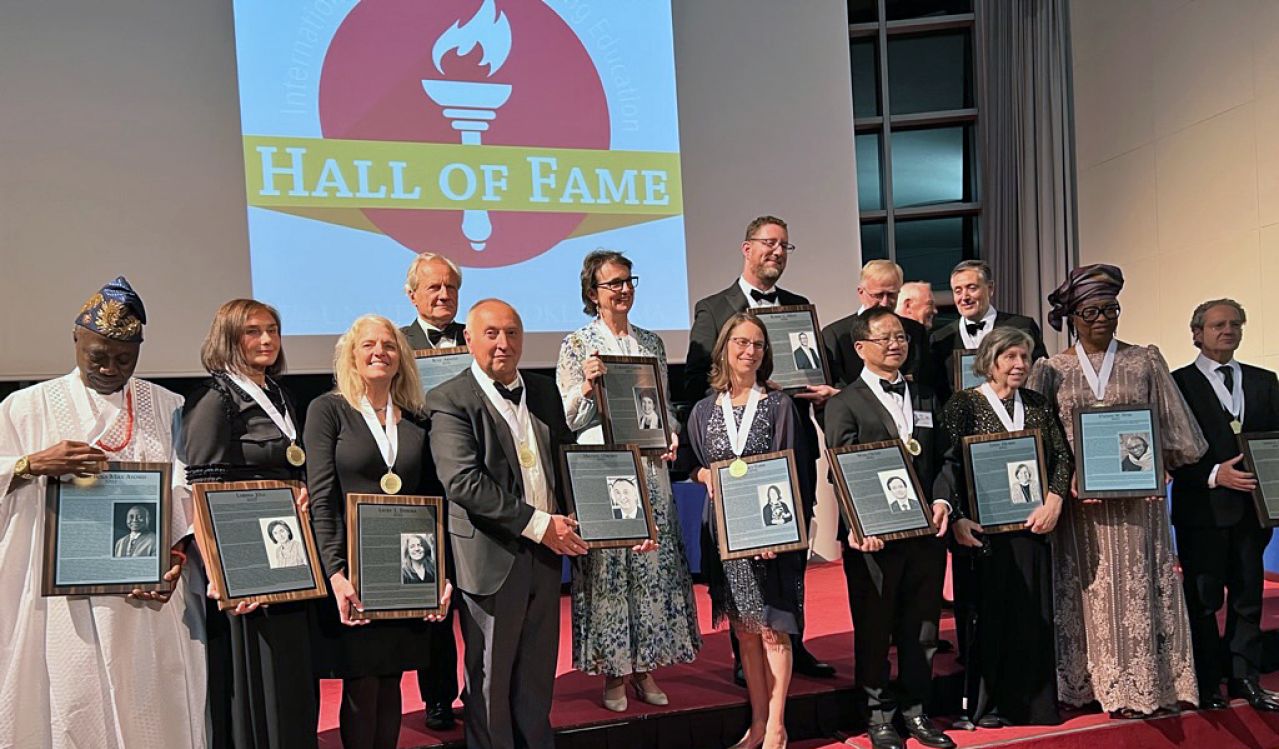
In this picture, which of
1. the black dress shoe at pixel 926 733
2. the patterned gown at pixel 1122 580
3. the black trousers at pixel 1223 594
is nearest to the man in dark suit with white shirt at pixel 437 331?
the black dress shoe at pixel 926 733

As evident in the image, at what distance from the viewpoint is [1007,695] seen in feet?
13.4

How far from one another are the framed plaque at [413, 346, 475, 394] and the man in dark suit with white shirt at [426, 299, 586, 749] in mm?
431

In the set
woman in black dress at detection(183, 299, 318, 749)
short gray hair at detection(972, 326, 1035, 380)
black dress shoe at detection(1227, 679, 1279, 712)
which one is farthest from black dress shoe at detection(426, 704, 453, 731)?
black dress shoe at detection(1227, 679, 1279, 712)

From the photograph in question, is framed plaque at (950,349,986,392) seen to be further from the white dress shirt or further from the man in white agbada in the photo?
the man in white agbada

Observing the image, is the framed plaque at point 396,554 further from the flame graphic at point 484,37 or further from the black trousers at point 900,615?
the flame graphic at point 484,37

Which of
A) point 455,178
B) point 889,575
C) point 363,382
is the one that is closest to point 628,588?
point 889,575

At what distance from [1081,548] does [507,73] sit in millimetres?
3949

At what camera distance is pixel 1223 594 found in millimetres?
4441

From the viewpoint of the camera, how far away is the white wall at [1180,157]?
6969mm

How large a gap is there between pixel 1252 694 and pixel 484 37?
4.93m

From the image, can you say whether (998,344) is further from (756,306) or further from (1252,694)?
(1252,694)

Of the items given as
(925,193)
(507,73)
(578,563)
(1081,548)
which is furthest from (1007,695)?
(925,193)

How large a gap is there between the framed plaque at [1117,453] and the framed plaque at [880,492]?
27.6 inches

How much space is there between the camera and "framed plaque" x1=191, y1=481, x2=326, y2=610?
2883 mm
